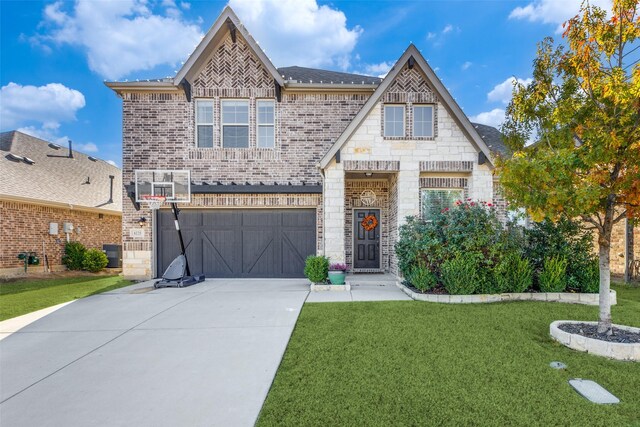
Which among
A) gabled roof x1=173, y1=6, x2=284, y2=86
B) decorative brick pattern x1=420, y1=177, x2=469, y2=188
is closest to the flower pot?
decorative brick pattern x1=420, y1=177, x2=469, y2=188

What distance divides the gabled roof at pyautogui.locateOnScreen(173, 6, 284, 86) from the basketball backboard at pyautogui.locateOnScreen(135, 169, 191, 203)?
3051 mm

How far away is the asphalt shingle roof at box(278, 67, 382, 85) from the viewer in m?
11.4

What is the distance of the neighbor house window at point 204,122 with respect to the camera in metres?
10.9

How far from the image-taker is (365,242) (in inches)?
449

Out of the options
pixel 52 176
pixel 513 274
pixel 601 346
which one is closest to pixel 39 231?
pixel 52 176

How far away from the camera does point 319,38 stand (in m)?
Result: 14.3

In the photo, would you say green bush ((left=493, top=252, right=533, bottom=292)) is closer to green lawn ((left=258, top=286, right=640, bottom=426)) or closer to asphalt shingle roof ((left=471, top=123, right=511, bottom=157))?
green lawn ((left=258, top=286, right=640, bottom=426))

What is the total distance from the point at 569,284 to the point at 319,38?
44.2 ft

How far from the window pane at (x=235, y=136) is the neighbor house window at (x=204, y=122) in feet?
1.62

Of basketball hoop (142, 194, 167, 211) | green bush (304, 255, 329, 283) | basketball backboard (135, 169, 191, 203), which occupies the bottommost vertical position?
green bush (304, 255, 329, 283)

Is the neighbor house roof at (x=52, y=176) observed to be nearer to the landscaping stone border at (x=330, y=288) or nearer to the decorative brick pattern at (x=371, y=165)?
the landscaping stone border at (x=330, y=288)

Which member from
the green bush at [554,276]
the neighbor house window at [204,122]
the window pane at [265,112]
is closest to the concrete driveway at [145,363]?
the green bush at [554,276]

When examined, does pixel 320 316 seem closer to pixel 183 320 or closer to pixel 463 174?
pixel 183 320

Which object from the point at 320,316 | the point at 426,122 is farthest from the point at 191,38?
the point at 320,316
